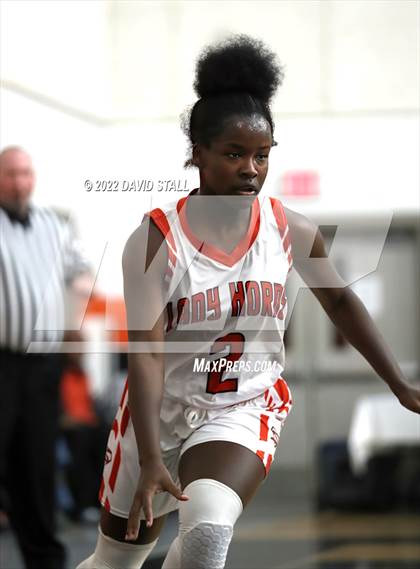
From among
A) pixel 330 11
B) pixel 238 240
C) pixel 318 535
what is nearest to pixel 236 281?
pixel 238 240

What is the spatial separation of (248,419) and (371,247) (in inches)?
29.1

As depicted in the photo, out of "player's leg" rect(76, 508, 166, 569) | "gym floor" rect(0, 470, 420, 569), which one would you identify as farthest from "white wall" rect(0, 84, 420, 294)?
"gym floor" rect(0, 470, 420, 569)

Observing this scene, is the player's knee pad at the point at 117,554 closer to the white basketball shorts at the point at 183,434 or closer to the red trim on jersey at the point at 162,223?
the white basketball shorts at the point at 183,434

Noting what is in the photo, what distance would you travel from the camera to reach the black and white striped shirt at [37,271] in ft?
11.6

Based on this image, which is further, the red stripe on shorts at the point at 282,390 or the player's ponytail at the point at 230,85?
the red stripe on shorts at the point at 282,390

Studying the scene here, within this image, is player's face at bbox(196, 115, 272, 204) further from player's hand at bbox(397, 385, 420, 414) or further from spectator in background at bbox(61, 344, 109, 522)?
spectator in background at bbox(61, 344, 109, 522)

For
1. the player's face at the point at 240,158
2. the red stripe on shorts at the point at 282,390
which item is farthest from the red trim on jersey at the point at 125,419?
the player's face at the point at 240,158

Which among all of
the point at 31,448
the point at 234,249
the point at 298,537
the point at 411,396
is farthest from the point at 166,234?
the point at 298,537

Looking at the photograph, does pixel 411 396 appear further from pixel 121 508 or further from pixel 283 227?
pixel 121 508

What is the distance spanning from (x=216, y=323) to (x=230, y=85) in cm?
55

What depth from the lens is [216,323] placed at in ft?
9.71

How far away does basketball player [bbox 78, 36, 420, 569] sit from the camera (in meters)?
2.81

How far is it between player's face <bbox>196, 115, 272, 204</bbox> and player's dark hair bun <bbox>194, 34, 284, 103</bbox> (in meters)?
0.11

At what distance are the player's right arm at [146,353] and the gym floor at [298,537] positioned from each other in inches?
31.5
